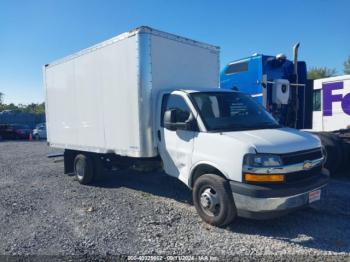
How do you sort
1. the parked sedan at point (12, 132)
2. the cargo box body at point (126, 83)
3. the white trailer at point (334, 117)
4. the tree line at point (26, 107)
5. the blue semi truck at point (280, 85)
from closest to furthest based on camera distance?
the cargo box body at point (126, 83), the white trailer at point (334, 117), the blue semi truck at point (280, 85), the parked sedan at point (12, 132), the tree line at point (26, 107)

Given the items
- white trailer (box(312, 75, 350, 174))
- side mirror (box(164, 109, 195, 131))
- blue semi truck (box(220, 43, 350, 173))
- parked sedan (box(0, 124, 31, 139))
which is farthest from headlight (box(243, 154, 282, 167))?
parked sedan (box(0, 124, 31, 139))

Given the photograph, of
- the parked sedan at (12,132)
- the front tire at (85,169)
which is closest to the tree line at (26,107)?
the parked sedan at (12,132)

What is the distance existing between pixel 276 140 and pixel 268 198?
84 cm

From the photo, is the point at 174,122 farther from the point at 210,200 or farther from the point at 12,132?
the point at 12,132

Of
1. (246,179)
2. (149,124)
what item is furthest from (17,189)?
(246,179)

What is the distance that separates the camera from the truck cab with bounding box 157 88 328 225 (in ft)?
14.7

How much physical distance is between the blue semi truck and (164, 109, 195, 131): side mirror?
3.87 meters

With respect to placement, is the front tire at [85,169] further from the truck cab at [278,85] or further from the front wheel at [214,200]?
the truck cab at [278,85]

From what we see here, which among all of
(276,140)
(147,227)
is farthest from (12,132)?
(276,140)

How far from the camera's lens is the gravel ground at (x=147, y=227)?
173 inches

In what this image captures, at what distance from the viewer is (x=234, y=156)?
15.2 ft

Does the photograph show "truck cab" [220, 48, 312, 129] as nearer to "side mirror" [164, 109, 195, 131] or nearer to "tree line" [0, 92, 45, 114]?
"side mirror" [164, 109, 195, 131]

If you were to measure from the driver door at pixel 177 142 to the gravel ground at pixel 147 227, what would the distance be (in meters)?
0.81

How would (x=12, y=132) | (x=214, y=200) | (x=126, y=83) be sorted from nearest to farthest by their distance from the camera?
(x=214, y=200)
(x=126, y=83)
(x=12, y=132)
